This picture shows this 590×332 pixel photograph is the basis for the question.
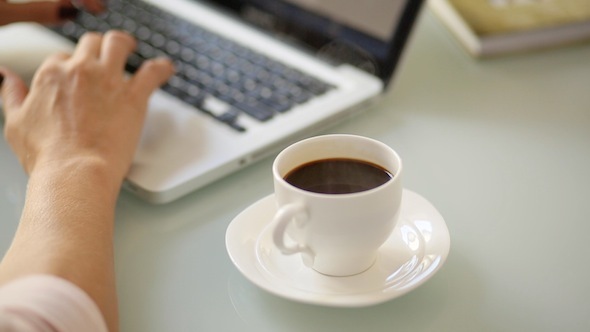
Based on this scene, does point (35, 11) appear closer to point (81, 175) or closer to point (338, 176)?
point (81, 175)

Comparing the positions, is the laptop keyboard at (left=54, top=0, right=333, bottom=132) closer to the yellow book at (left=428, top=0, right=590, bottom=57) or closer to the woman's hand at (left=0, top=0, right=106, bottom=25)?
the woman's hand at (left=0, top=0, right=106, bottom=25)

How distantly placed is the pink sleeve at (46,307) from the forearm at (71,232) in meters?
0.03

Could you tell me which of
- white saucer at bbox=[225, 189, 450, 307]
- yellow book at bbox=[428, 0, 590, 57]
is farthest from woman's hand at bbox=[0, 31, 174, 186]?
yellow book at bbox=[428, 0, 590, 57]

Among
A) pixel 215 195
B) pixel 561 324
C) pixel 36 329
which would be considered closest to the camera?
pixel 36 329

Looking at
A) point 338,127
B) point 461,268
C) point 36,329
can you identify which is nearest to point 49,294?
point 36,329

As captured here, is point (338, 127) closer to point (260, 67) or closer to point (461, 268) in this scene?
point (260, 67)

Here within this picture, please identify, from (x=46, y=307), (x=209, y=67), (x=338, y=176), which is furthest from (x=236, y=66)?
(x=46, y=307)

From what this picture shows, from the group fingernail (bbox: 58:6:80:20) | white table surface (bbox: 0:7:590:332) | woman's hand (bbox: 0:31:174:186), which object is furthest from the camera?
fingernail (bbox: 58:6:80:20)

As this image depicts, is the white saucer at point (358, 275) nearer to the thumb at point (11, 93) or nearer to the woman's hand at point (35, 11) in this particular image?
the thumb at point (11, 93)

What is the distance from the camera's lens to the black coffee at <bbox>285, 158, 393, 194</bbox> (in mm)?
542

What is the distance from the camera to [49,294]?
45cm

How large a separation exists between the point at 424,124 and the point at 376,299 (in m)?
0.34

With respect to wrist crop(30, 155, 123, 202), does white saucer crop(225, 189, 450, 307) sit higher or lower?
higher

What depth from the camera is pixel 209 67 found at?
2.87ft
